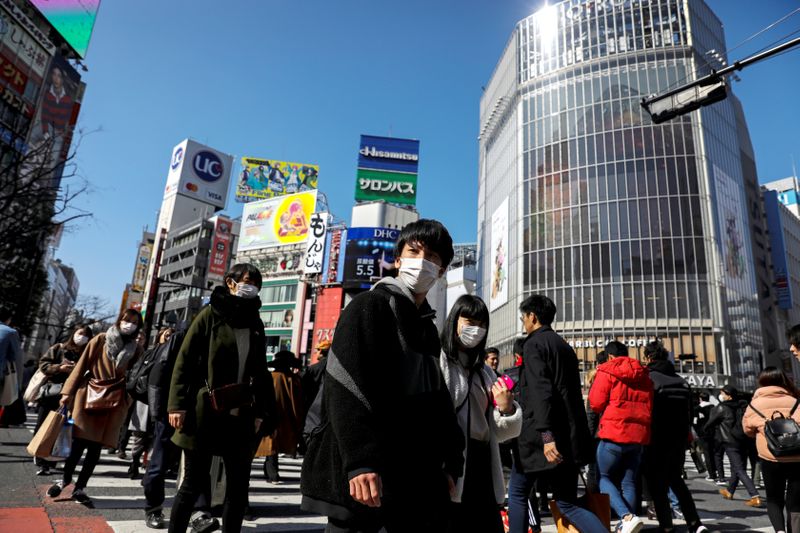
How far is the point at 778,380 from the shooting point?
411cm

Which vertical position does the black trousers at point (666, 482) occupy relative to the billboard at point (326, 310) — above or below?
below

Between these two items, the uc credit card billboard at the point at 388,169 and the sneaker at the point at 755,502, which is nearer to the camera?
the sneaker at the point at 755,502

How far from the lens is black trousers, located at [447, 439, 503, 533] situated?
96.7 inches

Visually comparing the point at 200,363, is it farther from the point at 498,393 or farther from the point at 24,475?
the point at 24,475

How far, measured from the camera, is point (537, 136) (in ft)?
175

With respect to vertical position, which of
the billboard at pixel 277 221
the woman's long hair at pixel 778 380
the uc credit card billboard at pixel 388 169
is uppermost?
the uc credit card billboard at pixel 388 169

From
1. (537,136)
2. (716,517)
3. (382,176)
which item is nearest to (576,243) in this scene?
(537,136)

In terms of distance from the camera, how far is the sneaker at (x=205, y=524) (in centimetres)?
334

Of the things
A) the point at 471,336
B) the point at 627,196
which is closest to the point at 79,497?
the point at 471,336

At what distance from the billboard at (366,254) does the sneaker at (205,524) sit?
42.7 m

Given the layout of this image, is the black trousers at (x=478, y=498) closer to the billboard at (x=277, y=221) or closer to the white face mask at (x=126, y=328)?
the white face mask at (x=126, y=328)

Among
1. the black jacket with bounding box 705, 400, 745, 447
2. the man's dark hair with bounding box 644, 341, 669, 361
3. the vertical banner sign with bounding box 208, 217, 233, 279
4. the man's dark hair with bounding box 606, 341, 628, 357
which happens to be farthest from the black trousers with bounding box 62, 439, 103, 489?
the vertical banner sign with bounding box 208, 217, 233, 279

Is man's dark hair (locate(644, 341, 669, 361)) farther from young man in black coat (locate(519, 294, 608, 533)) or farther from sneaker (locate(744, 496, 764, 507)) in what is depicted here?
sneaker (locate(744, 496, 764, 507))

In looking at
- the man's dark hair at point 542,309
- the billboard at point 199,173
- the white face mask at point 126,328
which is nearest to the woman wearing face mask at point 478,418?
the man's dark hair at point 542,309
